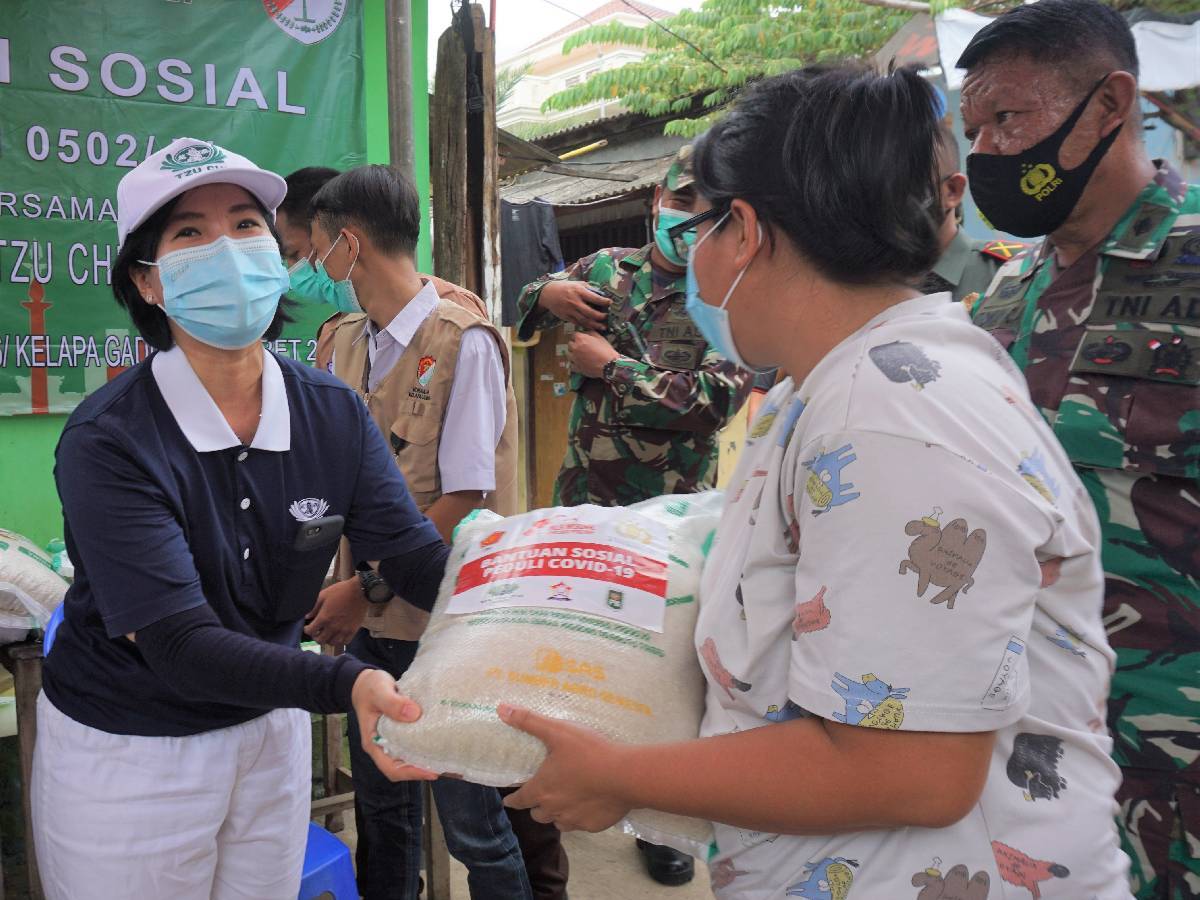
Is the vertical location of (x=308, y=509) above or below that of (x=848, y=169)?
below

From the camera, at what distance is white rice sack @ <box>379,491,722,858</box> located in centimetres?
117

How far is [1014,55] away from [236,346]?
1514 mm

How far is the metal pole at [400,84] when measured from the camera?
382 centimetres

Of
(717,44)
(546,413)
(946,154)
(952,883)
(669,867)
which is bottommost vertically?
(546,413)

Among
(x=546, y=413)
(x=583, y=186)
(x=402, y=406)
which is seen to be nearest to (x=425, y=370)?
(x=402, y=406)

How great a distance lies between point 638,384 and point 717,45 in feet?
29.3

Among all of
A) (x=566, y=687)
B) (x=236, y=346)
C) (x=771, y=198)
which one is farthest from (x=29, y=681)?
(x=771, y=198)

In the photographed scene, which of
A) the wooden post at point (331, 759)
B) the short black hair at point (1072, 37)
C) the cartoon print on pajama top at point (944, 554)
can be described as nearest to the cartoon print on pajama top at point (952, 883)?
the cartoon print on pajama top at point (944, 554)

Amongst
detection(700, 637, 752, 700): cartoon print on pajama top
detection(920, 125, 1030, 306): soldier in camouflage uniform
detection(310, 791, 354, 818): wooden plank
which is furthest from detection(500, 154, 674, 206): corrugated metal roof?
detection(700, 637, 752, 700): cartoon print on pajama top

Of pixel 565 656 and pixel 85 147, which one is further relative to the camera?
pixel 85 147

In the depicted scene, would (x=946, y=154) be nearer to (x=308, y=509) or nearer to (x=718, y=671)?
(x=718, y=671)

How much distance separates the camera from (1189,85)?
4980mm

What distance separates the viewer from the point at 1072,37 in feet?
5.36

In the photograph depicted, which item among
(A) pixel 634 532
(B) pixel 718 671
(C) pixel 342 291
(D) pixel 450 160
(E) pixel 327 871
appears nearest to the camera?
(B) pixel 718 671
